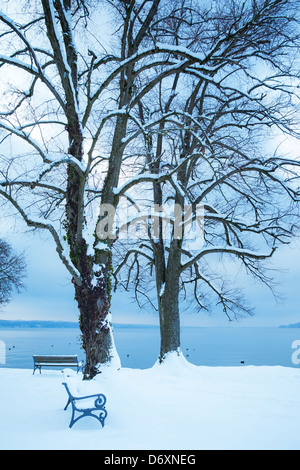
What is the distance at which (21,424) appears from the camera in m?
6.59

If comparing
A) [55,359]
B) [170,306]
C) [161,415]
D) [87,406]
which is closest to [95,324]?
[161,415]

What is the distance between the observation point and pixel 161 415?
7.29 m

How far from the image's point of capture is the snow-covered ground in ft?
18.8

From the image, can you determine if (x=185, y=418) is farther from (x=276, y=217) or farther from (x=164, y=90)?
(x=164, y=90)

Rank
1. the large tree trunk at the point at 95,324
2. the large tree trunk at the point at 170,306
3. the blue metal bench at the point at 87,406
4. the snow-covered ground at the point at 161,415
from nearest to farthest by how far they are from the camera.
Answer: the snow-covered ground at the point at 161,415, the blue metal bench at the point at 87,406, the large tree trunk at the point at 95,324, the large tree trunk at the point at 170,306

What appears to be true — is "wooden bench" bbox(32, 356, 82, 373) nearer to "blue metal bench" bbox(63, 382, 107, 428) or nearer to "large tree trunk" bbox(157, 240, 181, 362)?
"large tree trunk" bbox(157, 240, 181, 362)

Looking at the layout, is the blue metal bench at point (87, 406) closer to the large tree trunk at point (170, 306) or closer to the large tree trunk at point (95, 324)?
the large tree trunk at point (95, 324)

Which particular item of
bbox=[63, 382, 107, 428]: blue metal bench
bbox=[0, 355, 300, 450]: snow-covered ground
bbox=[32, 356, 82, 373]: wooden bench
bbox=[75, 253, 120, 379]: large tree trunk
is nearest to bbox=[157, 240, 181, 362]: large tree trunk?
bbox=[0, 355, 300, 450]: snow-covered ground

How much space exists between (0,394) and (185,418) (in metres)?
4.49

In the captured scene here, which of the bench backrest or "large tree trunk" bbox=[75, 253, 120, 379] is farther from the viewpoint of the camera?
the bench backrest

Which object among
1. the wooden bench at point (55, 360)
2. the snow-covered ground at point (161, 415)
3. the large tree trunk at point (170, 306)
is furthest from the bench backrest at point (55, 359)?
the large tree trunk at point (170, 306)

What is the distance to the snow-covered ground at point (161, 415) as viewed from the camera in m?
5.74

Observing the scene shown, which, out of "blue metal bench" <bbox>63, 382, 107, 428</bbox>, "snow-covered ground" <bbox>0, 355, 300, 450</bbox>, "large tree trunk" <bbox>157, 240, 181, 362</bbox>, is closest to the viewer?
"snow-covered ground" <bbox>0, 355, 300, 450</bbox>

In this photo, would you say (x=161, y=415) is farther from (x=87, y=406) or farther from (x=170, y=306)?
(x=170, y=306)
